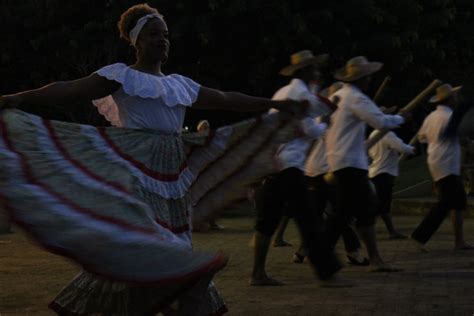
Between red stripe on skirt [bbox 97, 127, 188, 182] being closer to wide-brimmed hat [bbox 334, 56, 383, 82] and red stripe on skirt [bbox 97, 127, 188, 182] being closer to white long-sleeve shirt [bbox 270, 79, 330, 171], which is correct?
white long-sleeve shirt [bbox 270, 79, 330, 171]

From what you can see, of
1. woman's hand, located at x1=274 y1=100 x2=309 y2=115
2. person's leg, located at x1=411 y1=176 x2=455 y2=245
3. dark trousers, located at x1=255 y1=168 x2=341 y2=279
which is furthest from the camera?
person's leg, located at x1=411 y1=176 x2=455 y2=245

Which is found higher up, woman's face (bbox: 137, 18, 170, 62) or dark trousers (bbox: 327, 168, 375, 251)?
woman's face (bbox: 137, 18, 170, 62)

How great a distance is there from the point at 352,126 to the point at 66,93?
4.33 meters

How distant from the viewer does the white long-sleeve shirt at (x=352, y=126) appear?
8.75 meters

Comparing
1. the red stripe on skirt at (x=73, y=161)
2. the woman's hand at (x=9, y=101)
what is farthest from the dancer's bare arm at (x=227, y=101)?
the woman's hand at (x=9, y=101)

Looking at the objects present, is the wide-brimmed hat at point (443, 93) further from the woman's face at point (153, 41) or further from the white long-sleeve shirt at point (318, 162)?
the woman's face at point (153, 41)

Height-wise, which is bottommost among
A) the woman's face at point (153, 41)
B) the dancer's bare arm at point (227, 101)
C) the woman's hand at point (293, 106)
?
the woman's hand at point (293, 106)

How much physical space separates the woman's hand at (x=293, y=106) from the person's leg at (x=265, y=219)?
2121 mm

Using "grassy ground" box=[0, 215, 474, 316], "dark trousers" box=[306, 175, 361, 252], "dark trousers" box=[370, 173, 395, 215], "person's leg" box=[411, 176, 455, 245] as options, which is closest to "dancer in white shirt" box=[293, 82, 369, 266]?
"dark trousers" box=[306, 175, 361, 252]

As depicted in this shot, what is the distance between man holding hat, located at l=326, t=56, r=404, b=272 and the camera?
8.78 metres

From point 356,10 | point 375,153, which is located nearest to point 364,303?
point 375,153

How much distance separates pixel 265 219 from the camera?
812 cm

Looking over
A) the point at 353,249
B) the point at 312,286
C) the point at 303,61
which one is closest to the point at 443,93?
the point at 353,249

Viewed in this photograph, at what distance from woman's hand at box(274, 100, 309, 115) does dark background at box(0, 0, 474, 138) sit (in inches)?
645
